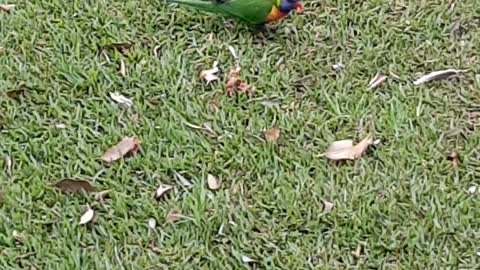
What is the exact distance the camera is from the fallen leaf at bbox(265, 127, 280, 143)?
3072 millimetres

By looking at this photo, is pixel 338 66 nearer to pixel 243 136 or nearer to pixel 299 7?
pixel 299 7

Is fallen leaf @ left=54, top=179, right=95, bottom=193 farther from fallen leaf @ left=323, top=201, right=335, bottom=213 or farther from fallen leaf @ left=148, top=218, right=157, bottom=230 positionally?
fallen leaf @ left=323, top=201, right=335, bottom=213

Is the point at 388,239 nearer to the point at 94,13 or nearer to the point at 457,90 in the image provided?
the point at 457,90

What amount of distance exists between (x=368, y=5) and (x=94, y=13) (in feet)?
3.49

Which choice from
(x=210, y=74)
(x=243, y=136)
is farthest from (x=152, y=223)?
(x=210, y=74)

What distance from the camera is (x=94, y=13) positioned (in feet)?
11.9

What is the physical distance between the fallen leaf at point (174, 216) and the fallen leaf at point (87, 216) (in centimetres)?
23

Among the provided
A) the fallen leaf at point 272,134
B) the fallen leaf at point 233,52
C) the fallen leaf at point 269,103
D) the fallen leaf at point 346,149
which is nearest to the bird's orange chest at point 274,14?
the fallen leaf at point 233,52

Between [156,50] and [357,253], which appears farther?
[156,50]

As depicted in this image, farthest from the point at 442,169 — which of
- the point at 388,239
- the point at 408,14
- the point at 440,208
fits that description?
the point at 408,14

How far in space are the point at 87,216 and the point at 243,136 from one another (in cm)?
59

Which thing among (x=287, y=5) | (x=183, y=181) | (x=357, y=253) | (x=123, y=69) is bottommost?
(x=357, y=253)

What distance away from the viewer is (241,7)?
135 inches

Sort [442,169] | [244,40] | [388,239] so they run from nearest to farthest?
1. [388,239]
2. [442,169]
3. [244,40]
